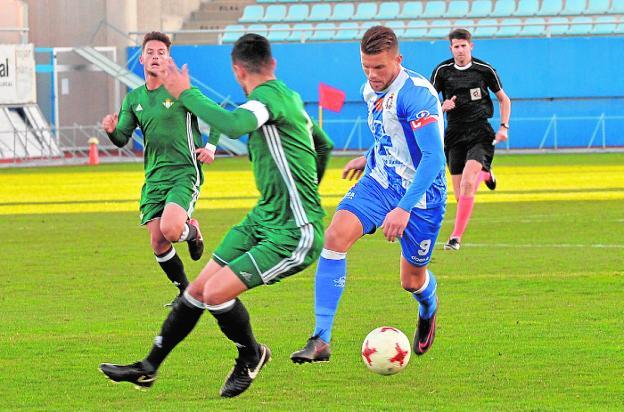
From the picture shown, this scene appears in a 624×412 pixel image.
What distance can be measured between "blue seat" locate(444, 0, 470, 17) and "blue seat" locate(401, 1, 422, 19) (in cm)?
95

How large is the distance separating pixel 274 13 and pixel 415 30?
5703mm

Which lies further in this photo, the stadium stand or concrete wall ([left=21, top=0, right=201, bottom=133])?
concrete wall ([left=21, top=0, right=201, bottom=133])

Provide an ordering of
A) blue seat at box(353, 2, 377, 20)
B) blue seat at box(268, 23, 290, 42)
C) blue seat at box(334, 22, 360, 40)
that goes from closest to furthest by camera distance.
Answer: blue seat at box(334, 22, 360, 40) < blue seat at box(268, 23, 290, 42) < blue seat at box(353, 2, 377, 20)

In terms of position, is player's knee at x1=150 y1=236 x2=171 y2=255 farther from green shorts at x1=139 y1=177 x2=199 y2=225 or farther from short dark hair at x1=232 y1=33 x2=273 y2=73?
short dark hair at x1=232 y1=33 x2=273 y2=73

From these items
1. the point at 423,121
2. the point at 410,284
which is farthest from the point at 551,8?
the point at 423,121

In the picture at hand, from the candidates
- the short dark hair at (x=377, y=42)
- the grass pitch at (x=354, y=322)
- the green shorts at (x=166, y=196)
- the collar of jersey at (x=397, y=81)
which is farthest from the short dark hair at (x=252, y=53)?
the green shorts at (x=166, y=196)

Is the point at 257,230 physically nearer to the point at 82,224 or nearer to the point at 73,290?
the point at 73,290

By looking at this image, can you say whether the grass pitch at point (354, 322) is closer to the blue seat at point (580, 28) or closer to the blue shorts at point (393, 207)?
the blue shorts at point (393, 207)

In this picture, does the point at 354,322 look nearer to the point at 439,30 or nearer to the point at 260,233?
the point at 260,233

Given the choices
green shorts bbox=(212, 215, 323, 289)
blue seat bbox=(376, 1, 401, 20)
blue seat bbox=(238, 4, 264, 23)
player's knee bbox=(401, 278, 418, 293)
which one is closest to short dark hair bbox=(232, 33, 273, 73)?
green shorts bbox=(212, 215, 323, 289)

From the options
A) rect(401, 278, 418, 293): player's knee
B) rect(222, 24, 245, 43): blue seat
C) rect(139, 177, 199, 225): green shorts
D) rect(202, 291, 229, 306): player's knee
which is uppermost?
→ rect(222, 24, 245, 43): blue seat

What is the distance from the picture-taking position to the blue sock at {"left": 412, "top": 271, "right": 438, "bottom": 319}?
27.0 feet

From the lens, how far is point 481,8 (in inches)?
1703

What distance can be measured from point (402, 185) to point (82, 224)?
10936mm
